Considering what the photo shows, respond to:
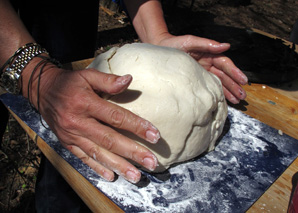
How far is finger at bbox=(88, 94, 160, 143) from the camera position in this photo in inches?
39.9

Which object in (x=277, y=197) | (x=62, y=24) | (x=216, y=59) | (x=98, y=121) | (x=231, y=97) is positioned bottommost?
(x=277, y=197)

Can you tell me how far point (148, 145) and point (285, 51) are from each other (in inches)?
60.7

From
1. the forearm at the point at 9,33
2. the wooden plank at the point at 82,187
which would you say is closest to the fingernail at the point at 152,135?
the wooden plank at the point at 82,187

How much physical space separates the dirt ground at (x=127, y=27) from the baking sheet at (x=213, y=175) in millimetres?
1022

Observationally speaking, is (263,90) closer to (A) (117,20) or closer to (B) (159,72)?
(B) (159,72)

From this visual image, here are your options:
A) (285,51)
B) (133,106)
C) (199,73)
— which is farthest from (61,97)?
(285,51)

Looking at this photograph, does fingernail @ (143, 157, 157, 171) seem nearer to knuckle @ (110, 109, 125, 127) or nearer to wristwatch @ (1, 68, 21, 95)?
knuckle @ (110, 109, 125, 127)

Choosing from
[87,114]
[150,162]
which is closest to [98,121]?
[87,114]

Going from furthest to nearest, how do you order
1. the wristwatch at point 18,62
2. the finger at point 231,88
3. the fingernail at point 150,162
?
the finger at point 231,88
the wristwatch at point 18,62
the fingernail at point 150,162

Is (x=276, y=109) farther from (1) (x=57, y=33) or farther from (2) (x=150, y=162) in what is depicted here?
(1) (x=57, y=33)

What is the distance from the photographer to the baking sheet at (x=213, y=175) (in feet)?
3.67

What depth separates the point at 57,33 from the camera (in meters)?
1.81

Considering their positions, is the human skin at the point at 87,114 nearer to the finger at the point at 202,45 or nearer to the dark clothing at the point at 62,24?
the dark clothing at the point at 62,24

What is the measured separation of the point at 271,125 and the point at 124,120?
3.69ft
